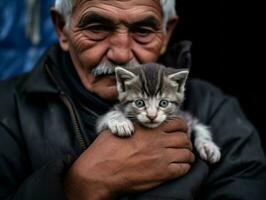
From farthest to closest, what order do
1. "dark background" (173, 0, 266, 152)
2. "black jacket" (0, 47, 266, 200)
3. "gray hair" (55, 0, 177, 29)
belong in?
"dark background" (173, 0, 266, 152) → "gray hair" (55, 0, 177, 29) → "black jacket" (0, 47, 266, 200)

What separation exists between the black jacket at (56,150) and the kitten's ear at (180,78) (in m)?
0.39

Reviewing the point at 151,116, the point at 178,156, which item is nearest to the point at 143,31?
the point at 151,116

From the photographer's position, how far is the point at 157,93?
3.24m

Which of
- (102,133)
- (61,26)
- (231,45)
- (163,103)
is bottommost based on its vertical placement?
(231,45)

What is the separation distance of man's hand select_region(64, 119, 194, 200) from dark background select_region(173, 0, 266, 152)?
2.36m

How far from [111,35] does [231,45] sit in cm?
238

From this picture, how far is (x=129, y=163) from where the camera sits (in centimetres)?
310

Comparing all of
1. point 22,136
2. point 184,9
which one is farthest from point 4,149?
point 184,9

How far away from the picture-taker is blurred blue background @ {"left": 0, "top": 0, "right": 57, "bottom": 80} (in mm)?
4332

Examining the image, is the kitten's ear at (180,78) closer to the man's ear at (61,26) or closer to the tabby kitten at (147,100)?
the tabby kitten at (147,100)

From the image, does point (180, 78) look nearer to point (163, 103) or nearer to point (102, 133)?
point (163, 103)

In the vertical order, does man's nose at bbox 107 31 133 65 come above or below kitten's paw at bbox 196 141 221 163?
above

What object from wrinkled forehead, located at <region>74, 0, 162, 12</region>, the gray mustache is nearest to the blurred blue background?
wrinkled forehead, located at <region>74, 0, 162, 12</region>

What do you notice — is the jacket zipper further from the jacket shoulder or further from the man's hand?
the jacket shoulder
